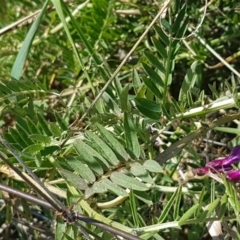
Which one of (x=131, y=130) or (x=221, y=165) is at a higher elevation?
(x=131, y=130)

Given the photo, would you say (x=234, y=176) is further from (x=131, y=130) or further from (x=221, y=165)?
(x=131, y=130)

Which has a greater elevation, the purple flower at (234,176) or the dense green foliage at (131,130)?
the dense green foliage at (131,130)

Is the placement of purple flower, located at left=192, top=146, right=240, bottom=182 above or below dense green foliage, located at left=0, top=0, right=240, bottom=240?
below

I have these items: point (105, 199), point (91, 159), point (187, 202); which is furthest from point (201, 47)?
point (91, 159)

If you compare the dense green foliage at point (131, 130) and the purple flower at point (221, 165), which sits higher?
the dense green foliage at point (131, 130)

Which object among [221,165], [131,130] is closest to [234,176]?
[221,165]

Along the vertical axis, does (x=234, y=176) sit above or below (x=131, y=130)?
below

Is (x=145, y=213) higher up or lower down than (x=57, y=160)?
lower down

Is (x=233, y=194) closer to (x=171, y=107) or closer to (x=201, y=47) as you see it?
(x=171, y=107)
